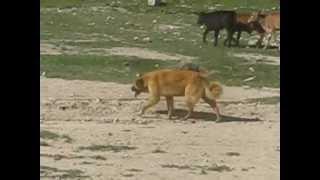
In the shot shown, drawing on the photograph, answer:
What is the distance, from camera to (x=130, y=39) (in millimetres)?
10445

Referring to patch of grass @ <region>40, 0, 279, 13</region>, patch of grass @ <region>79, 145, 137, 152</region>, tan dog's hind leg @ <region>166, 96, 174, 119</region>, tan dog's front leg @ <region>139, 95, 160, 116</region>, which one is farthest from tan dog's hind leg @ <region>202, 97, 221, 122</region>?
patch of grass @ <region>40, 0, 279, 13</region>

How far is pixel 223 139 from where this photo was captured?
709 cm

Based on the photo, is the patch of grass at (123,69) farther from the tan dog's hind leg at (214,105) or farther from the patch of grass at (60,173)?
the patch of grass at (60,173)

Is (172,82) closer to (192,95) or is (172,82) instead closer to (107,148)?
(192,95)

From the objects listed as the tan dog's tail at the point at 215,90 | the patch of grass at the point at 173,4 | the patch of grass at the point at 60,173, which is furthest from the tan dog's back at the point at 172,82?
the patch of grass at the point at 173,4

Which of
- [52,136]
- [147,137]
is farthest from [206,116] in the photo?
[52,136]

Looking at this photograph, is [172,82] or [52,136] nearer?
[52,136]

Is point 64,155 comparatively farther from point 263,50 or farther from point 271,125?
point 263,50

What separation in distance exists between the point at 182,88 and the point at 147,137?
0.79m

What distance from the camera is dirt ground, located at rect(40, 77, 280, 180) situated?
6.34 meters
